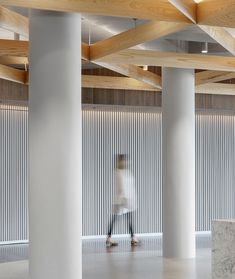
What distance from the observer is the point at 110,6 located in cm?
620

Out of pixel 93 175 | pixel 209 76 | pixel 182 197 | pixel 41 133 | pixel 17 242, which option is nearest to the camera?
pixel 41 133

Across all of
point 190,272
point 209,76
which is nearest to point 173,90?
point 209,76

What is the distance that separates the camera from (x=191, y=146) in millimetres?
10727

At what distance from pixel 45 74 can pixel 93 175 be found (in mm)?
7355

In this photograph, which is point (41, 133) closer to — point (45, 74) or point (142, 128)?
point (45, 74)

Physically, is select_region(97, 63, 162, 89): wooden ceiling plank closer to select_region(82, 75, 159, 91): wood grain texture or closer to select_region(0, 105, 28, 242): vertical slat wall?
select_region(82, 75, 159, 91): wood grain texture

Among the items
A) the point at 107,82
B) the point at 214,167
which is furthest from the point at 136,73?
the point at 214,167

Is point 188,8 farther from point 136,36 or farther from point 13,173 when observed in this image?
point 13,173

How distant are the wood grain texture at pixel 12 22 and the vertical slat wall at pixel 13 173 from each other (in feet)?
16.8

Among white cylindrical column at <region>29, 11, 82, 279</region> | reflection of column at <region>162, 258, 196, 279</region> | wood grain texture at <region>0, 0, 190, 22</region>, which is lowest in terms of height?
reflection of column at <region>162, 258, 196, 279</region>

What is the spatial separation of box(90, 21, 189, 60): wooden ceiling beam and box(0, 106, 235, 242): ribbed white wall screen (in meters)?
4.67

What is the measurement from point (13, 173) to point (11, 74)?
2.69 meters

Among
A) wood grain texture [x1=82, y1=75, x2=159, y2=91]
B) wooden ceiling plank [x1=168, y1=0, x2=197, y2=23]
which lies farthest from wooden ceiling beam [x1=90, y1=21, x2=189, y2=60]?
wood grain texture [x1=82, y1=75, x2=159, y2=91]

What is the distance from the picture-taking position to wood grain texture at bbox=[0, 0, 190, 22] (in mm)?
6078
